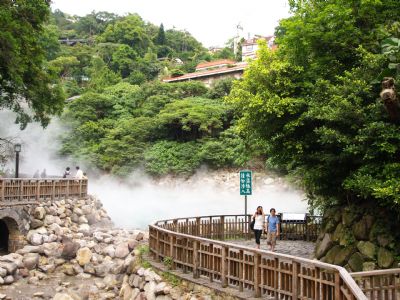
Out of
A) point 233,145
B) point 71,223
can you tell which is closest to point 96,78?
point 233,145

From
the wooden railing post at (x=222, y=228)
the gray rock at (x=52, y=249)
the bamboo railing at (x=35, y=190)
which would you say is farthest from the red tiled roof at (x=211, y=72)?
the wooden railing post at (x=222, y=228)

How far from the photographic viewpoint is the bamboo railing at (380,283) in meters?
7.24

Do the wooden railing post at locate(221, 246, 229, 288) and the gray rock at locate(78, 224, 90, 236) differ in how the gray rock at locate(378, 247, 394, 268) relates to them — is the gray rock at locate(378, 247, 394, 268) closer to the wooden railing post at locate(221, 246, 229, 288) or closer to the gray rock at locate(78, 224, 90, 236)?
the wooden railing post at locate(221, 246, 229, 288)

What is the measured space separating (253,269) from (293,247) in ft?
26.1

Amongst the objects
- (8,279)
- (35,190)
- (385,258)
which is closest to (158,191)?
(35,190)

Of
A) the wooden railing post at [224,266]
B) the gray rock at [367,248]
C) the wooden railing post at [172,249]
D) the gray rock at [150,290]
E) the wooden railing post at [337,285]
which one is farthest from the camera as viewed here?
the wooden railing post at [172,249]

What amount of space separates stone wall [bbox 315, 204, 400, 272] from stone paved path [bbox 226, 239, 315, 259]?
163 centimetres

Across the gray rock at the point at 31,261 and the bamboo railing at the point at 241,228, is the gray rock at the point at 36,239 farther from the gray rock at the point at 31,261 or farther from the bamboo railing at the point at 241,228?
the bamboo railing at the point at 241,228

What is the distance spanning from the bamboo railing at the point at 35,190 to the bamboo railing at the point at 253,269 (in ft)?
36.8

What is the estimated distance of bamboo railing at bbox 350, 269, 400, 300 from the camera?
724 centimetres

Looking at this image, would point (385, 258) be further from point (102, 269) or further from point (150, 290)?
point (102, 269)

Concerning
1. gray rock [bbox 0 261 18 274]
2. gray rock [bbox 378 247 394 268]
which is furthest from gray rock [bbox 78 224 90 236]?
gray rock [bbox 378 247 394 268]

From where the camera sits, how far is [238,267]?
9.41m

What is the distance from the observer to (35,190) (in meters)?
23.7
